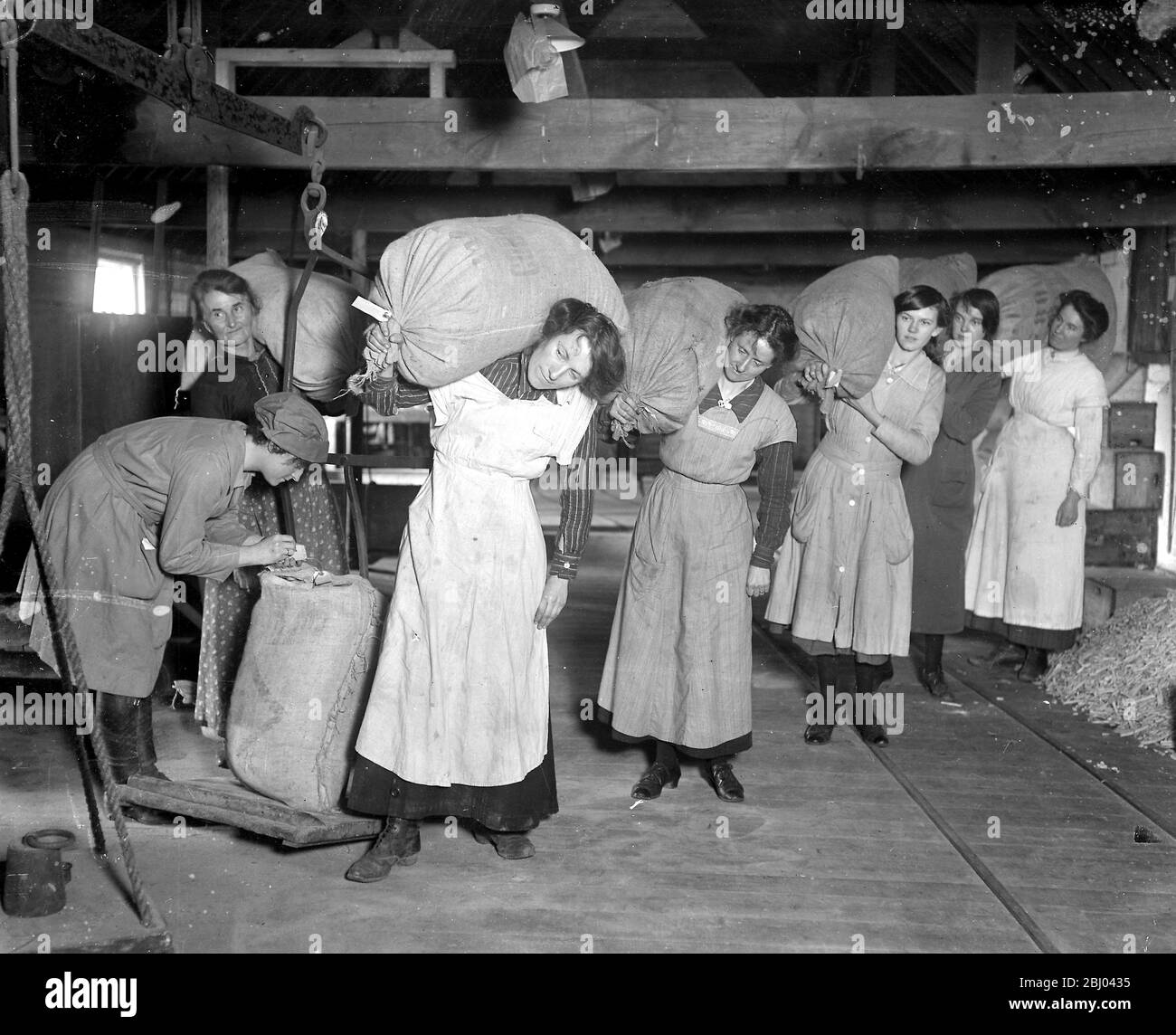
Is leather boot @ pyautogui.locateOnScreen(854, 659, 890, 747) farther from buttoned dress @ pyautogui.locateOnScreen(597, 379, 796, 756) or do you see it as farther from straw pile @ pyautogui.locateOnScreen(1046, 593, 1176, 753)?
straw pile @ pyautogui.locateOnScreen(1046, 593, 1176, 753)

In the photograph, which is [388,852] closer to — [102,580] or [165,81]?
[102,580]

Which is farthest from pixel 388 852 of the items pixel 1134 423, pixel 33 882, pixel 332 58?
pixel 1134 423

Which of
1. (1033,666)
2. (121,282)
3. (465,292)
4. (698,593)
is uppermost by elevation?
(121,282)

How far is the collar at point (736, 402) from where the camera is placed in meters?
4.13

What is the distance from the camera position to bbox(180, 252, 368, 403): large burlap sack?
4.27 m

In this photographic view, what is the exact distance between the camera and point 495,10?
20.0 ft

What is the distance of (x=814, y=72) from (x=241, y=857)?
22.4 feet

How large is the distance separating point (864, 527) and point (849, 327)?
0.85m

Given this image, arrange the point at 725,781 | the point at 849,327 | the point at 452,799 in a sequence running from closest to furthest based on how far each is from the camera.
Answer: the point at 452,799, the point at 725,781, the point at 849,327

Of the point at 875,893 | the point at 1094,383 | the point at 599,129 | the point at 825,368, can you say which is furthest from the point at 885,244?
the point at 875,893

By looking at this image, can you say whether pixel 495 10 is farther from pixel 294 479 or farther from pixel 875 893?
pixel 875 893

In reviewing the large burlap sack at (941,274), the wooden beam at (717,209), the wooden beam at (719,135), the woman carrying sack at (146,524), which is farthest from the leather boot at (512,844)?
the wooden beam at (717,209)

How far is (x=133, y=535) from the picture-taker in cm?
372

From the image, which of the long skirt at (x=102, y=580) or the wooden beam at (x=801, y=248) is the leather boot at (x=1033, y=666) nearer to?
the wooden beam at (x=801, y=248)
